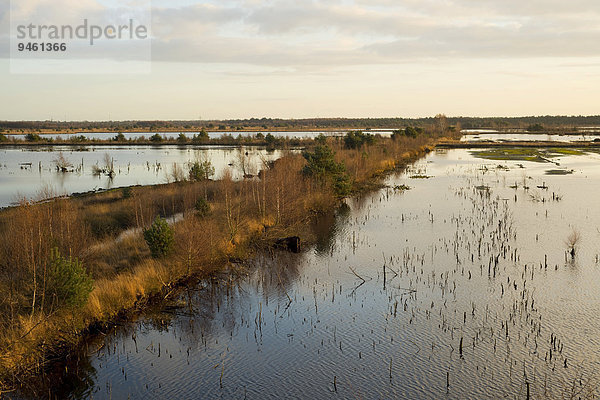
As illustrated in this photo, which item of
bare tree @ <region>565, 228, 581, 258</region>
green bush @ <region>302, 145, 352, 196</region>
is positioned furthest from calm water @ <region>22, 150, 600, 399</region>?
green bush @ <region>302, 145, 352, 196</region>

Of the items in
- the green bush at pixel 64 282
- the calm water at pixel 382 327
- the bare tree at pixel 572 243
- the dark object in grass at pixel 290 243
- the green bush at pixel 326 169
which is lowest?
the calm water at pixel 382 327

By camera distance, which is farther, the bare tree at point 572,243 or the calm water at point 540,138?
the calm water at point 540,138

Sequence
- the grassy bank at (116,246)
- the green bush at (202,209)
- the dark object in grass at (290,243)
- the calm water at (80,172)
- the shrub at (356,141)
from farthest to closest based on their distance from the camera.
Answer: the shrub at (356,141) → the calm water at (80,172) → the green bush at (202,209) → the dark object in grass at (290,243) → the grassy bank at (116,246)

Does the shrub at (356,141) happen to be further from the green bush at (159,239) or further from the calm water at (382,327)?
the green bush at (159,239)

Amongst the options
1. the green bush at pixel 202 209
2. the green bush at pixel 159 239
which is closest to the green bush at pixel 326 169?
the green bush at pixel 202 209

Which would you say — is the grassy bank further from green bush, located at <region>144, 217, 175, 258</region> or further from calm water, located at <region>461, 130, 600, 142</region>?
calm water, located at <region>461, 130, 600, 142</region>

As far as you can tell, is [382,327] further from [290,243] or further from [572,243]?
[572,243]

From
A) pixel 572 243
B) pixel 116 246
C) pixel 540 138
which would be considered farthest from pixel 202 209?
pixel 540 138

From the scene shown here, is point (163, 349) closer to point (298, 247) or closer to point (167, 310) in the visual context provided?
point (167, 310)
